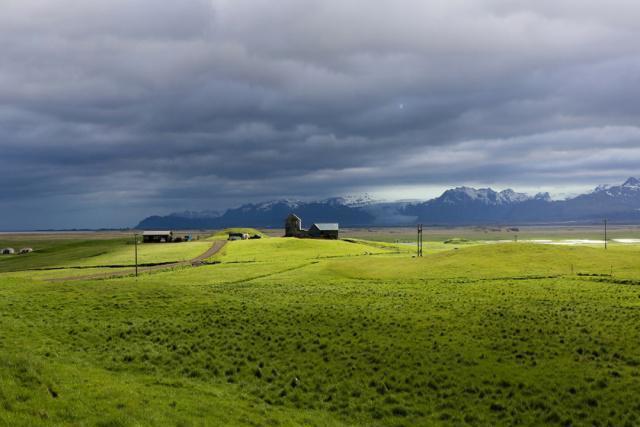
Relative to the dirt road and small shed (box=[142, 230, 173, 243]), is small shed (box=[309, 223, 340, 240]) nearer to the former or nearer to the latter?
small shed (box=[142, 230, 173, 243])

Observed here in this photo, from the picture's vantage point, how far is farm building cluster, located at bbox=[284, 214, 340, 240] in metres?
185

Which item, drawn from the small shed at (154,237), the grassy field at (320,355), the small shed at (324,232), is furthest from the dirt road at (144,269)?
the small shed at (324,232)

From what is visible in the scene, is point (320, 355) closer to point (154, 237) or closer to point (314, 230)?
point (154, 237)

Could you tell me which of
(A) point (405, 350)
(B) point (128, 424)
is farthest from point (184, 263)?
(B) point (128, 424)

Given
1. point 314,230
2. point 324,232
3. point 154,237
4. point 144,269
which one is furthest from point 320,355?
point 314,230

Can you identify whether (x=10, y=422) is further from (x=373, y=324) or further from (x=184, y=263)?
(x=184, y=263)

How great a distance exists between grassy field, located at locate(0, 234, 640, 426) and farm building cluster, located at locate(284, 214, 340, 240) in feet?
418

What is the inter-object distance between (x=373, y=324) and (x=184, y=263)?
71892 millimetres

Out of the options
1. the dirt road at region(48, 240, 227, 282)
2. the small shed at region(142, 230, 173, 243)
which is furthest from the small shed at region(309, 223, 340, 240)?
the dirt road at region(48, 240, 227, 282)

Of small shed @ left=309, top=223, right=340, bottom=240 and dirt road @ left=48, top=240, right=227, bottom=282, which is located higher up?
small shed @ left=309, top=223, right=340, bottom=240

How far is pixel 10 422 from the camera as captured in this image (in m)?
16.9

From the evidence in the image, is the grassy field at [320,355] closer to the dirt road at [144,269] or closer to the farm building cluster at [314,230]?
the dirt road at [144,269]

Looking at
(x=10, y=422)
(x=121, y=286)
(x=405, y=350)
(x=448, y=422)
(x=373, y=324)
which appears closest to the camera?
(x=10, y=422)

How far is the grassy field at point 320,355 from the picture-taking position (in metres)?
23.0
